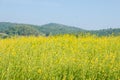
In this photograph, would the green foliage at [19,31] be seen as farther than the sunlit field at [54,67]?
Yes

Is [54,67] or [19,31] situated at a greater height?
[19,31]

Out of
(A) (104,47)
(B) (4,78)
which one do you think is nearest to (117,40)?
(A) (104,47)

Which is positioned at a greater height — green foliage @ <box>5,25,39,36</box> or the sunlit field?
green foliage @ <box>5,25,39,36</box>

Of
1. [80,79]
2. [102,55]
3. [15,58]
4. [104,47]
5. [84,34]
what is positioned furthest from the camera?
[84,34]

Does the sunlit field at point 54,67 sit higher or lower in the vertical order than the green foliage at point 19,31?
lower

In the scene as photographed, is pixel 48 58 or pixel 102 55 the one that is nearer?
pixel 48 58

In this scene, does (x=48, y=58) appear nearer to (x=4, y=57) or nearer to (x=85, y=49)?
(x=4, y=57)

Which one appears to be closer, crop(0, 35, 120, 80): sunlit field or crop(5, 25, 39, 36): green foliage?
crop(0, 35, 120, 80): sunlit field

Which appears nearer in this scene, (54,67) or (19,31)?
(54,67)

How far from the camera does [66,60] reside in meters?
7.05

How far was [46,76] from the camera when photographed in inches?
237

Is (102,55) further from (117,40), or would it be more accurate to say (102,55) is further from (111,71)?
(117,40)

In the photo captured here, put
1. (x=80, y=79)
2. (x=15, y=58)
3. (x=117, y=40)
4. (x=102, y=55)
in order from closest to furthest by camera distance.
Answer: (x=80, y=79), (x=15, y=58), (x=102, y=55), (x=117, y=40)

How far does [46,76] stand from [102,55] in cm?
265
